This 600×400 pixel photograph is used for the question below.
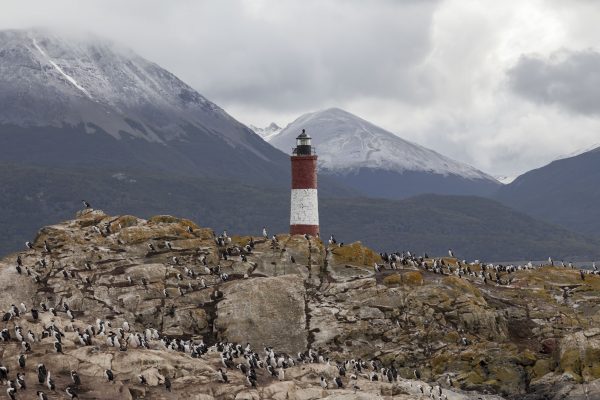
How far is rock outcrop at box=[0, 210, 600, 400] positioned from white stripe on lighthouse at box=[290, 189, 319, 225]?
11049 millimetres

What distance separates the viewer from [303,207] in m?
117

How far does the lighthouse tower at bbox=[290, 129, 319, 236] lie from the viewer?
116875 millimetres

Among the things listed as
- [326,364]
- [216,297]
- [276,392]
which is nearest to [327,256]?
[216,297]

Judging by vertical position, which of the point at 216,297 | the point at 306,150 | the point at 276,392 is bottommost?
the point at 276,392

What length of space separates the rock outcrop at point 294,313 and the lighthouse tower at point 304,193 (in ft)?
35.9

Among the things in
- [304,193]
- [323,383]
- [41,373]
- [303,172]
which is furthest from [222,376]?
[303,172]

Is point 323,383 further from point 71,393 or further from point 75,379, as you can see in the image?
point 71,393

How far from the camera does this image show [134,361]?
75188 millimetres

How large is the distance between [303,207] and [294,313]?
25.5 m

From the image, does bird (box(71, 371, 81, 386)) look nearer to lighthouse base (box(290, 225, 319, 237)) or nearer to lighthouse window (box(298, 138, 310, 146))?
lighthouse base (box(290, 225, 319, 237))

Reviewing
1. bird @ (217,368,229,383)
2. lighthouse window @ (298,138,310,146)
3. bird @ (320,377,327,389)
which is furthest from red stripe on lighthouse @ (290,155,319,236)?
bird @ (217,368,229,383)

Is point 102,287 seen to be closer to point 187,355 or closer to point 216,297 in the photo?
point 216,297

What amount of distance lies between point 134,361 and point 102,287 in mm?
21050

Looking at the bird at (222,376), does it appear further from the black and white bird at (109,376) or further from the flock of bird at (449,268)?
the flock of bird at (449,268)
